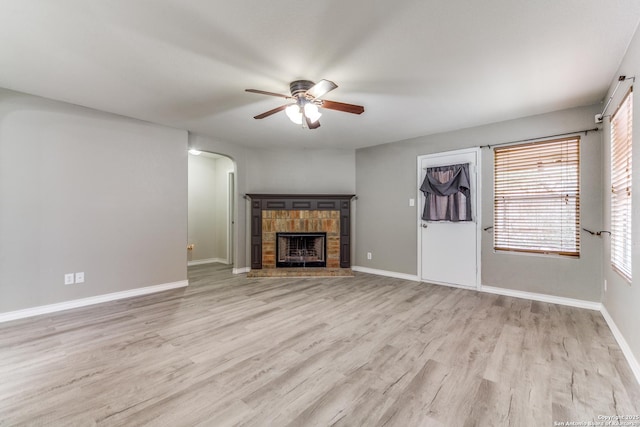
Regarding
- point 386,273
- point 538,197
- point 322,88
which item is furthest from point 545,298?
point 322,88

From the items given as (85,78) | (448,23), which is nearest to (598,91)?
(448,23)

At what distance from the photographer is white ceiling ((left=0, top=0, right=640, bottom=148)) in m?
1.84

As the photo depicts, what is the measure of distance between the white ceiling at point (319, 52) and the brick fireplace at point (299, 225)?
217cm

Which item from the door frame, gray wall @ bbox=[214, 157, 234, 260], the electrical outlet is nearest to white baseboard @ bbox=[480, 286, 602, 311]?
the door frame

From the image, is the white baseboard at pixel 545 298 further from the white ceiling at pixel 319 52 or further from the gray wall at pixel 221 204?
the gray wall at pixel 221 204

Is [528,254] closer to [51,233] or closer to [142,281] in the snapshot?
[142,281]

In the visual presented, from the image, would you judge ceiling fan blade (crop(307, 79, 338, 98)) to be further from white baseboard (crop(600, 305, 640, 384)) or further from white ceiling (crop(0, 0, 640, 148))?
white baseboard (crop(600, 305, 640, 384))

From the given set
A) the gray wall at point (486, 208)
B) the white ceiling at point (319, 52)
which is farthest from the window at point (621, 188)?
the gray wall at point (486, 208)

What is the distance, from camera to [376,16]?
188cm

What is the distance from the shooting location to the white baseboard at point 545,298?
11.0 feet

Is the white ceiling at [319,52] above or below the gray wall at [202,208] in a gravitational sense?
above

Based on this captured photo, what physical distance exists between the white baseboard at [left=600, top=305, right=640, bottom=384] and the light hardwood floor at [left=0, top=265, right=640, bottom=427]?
51 millimetres

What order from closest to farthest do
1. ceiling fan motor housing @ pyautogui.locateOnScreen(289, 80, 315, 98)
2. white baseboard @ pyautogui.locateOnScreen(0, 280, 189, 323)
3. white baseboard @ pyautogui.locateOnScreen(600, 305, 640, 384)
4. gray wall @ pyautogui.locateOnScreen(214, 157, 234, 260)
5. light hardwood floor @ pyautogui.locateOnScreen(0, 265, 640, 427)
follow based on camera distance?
light hardwood floor @ pyautogui.locateOnScreen(0, 265, 640, 427) → white baseboard @ pyautogui.locateOnScreen(600, 305, 640, 384) → ceiling fan motor housing @ pyautogui.locateOnScreen(289, 80, 315, 98) → white baseboard @ pyautogui.locateOnScreen(0, 280, 189, 323) → gray wall @ pyautogui.locateOnScreen(214, 157, 234, 260)

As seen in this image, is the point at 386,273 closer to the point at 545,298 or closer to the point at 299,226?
the point at 299,226
